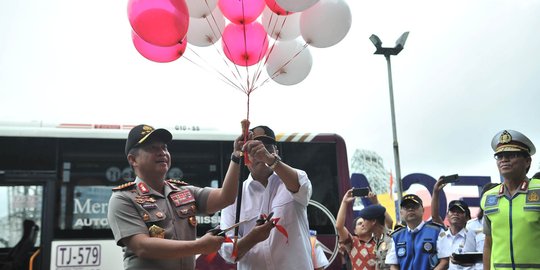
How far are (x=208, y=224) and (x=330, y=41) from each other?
13.3ft

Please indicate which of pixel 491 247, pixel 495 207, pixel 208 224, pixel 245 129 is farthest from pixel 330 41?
pixel 208 224

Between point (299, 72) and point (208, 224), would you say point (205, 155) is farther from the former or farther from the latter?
point (299, 72)

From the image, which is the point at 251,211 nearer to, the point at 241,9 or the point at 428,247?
the point at 241,9

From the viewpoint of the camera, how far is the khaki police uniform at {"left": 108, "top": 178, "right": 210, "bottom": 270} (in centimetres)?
267

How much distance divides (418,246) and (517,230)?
1442 mm

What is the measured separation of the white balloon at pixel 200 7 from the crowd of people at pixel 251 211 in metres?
1.11

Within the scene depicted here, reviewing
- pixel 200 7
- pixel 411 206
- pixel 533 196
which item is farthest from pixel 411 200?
pixel 200 7

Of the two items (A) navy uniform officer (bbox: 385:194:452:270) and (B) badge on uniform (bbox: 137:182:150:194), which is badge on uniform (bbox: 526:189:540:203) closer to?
(A) navy uniform officer (bbox: 385:194:452:270)

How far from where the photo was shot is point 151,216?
9.02 feet

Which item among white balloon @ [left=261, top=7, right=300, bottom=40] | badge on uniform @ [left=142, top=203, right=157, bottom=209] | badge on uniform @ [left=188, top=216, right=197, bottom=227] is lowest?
badge on uniform @ [left=188, top=216, right=197, bottom=227]

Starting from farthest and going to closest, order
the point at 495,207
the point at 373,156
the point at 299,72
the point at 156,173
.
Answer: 1. the point at 373,156
2. the point at 299,72
3. the point at 495,207
4. the point at 156,173

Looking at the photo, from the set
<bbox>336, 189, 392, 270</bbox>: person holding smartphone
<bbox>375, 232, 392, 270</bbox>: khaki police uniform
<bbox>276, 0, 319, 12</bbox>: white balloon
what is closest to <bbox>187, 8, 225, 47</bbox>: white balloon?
<bbox>276, 0, 319, 12</bbox>: white balloon

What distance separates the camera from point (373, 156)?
117ft

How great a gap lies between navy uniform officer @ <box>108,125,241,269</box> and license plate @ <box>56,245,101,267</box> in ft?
14.4
